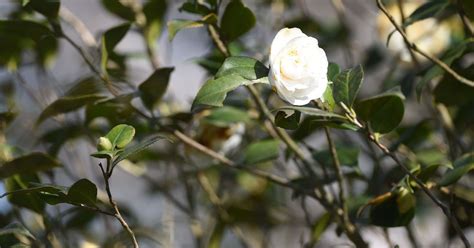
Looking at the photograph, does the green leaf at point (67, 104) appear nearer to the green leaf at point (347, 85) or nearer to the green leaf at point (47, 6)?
the green leaf at point (47, 6)

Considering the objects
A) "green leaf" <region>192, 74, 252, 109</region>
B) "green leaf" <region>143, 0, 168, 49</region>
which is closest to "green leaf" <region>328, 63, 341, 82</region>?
"green leaf" <region>192, 74, 252, 109</region>

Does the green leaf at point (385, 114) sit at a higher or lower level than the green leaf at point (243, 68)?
lower

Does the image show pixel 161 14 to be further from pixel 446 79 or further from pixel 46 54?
pixel 446 79

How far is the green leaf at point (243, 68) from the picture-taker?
0.82m

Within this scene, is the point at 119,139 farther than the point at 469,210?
No

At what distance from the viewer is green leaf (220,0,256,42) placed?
98 centimetres

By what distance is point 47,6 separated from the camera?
104 centimetres

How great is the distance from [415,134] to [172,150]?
0.48m

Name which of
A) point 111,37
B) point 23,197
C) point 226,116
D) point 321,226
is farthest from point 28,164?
point 321,226

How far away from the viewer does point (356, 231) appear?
1.02 metres

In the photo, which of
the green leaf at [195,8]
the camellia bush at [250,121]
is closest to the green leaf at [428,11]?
the camellia bush at [250,121]

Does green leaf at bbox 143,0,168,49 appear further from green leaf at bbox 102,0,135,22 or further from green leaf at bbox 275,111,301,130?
green leaf at bbox 275,111,301,130

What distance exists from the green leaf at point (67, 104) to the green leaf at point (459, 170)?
1.45ft

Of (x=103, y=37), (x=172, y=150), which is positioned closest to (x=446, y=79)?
(x=103, y=37)
